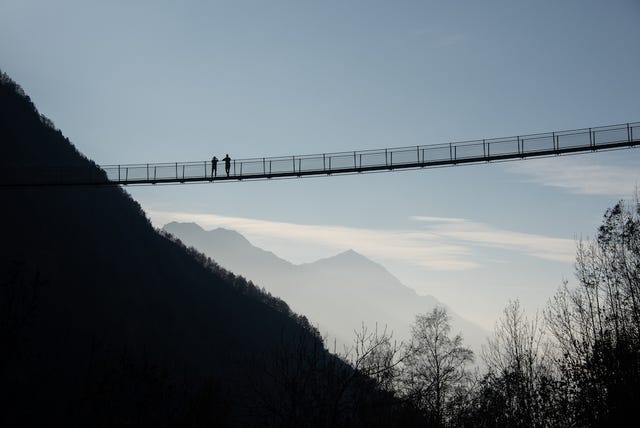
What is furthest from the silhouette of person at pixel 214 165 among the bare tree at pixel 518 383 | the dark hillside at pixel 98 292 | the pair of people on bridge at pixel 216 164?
the dark hillside at pixel 98 292

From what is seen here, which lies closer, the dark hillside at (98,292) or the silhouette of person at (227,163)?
the silhouette of person at (227,163)

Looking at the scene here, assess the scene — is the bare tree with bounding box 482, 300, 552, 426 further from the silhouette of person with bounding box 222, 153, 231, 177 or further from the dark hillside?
the dark hillside

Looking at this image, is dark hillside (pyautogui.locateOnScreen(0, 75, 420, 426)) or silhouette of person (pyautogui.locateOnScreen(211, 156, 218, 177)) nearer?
silhouette of person (pyautogui.locateOnScreen(211, 156, 218, 177))

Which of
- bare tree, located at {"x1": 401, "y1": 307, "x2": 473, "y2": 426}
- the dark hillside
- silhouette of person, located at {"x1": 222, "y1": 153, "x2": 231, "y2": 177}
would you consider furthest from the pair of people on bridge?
the dark hillside

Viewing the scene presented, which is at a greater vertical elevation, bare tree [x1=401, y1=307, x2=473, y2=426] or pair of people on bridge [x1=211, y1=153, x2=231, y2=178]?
pair of people on bridge [x1=211, y1=153, x2=231, y2=178]

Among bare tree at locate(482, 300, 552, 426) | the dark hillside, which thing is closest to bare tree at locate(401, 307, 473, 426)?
bare tree at locate(482, 300, 552, 426)

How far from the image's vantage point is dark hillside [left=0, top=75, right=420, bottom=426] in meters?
76.7

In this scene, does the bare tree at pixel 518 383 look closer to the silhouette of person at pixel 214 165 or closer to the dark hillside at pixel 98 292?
the silhouette of person at pixel 214 165

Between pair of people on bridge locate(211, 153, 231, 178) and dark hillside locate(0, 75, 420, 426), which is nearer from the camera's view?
pair of people on bridge locate(211, 153, 231, 178)

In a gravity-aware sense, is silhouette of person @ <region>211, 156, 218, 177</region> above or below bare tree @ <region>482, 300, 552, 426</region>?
above

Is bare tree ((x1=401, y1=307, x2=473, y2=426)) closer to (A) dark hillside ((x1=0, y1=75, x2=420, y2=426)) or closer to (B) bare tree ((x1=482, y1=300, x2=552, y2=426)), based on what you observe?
(B) bare tree ((x1=482, y1=300, x2=552, y2=426))

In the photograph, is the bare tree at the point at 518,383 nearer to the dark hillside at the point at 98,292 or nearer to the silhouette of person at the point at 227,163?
the silhouette of person at the point at 227,163

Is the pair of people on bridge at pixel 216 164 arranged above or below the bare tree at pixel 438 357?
above

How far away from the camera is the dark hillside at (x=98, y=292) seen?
252ft
